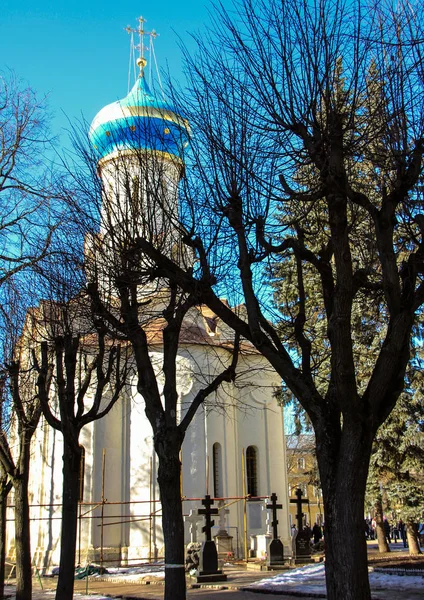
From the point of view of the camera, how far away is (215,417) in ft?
88.9

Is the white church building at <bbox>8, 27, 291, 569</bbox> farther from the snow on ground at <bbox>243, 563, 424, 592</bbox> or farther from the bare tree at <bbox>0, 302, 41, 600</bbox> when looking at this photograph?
the bare tree at <bbox>0, 302, 41, 600</bbox>

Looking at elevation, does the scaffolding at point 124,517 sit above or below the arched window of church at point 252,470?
below

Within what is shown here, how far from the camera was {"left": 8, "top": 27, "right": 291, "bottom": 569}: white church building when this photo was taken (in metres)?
24.9

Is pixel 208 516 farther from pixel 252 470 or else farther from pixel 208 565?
pixel 252 470

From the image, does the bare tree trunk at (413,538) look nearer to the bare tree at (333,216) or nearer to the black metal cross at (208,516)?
the black metal cross at (208,516)

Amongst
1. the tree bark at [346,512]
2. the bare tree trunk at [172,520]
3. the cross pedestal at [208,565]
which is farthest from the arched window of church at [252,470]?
the tree bark at [346,512]

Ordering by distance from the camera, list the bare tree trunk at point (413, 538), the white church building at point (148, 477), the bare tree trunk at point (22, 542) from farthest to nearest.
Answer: the white church building at point (148, 477) < the bare tree trunk at point (413, 538) < the bare tree trunk at point (22, 542)

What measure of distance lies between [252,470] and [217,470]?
7.69ft

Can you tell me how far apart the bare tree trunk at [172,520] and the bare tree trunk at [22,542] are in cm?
518

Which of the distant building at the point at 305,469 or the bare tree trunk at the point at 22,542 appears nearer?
the bare tree trunk at the point at 22,542

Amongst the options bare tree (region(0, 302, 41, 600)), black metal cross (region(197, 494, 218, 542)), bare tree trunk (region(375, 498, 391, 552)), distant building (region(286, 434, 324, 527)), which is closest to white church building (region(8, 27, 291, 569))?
distant building (region(286, 434, 324, 527))

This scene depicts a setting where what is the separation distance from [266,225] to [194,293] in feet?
5.18

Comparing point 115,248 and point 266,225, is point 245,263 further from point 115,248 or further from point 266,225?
point 115,248

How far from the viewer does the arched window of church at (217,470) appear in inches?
1040
